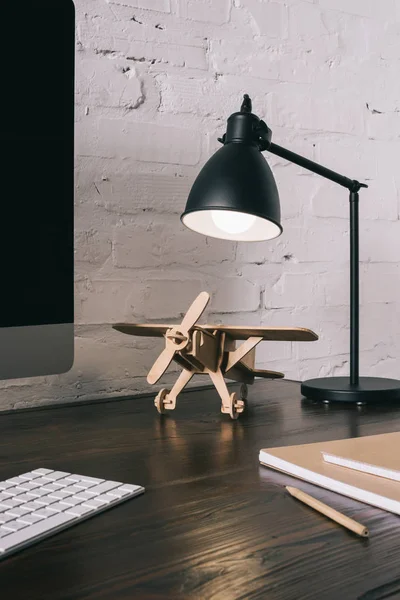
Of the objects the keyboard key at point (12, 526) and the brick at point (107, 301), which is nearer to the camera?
the keyboard key at point (12, 526)

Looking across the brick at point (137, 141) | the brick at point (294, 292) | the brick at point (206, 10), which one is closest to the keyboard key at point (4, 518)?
the brick at point (137, 141)

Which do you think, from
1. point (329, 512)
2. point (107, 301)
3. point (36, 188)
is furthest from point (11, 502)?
point (107, 301)

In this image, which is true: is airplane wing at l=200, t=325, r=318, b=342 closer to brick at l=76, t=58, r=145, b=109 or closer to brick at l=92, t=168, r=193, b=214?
brick at l=92, t=168, r=193, b=214

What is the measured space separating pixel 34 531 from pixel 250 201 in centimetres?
61

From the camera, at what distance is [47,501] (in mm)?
557

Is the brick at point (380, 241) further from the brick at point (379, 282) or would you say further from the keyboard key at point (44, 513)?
the keyboard key at point (44, 513)

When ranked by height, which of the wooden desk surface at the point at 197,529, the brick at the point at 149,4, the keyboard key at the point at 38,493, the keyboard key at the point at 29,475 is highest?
the brick at the point at 149,4

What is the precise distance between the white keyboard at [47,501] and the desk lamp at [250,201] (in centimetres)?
50

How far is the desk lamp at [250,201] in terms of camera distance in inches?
39.1

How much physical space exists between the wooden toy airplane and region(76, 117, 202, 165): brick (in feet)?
1.24

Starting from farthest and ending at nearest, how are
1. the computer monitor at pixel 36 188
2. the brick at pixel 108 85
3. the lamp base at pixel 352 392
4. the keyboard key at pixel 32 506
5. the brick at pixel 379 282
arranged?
the brick at pixel 379 282 < the brick at pixel 108 85 < the lamp base at pixel 352 392 < the computer monitor at pixel 36 188 < the keyboard key at pixel 32 506

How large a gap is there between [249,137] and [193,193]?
4.8 inches

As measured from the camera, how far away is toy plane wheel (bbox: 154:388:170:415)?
98cm

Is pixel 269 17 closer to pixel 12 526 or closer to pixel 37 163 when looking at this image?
pixel 37 163
